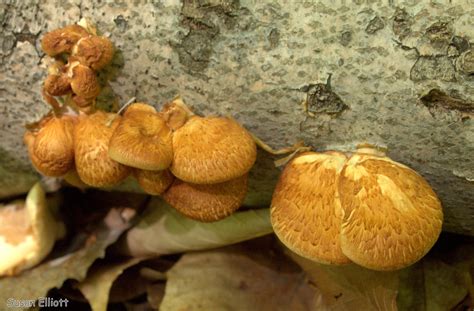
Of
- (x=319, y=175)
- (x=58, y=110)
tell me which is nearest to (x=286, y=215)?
(x=319, y=175)

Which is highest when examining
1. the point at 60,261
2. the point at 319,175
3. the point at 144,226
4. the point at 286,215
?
the point at 319,175

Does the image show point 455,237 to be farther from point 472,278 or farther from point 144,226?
point 144,226

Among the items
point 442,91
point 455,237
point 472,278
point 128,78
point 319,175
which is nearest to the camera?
point 442,91

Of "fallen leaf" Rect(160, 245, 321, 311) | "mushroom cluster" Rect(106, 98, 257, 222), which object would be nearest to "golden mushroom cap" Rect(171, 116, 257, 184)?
"mushroom cluster" Rect(106, 98, 257, 222)

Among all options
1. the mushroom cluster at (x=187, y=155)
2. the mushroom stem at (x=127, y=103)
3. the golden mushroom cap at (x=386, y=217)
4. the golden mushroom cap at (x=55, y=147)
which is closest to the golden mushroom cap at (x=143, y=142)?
the mushroom cluster at (x=187, y=155)

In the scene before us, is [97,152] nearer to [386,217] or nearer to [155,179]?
[155,179]

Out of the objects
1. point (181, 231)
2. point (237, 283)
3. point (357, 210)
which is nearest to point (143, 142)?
point (357, 210)

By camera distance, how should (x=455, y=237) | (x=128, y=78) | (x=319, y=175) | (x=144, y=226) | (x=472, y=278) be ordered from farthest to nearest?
(x=144, y=226) → (x=455, y=237) → (x=472, y=278) → (x=128, y=78) → (x=319, y=175)

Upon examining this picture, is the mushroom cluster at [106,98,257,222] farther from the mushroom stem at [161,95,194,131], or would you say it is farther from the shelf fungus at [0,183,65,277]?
the shelf fungus at [0,183,65,277]
